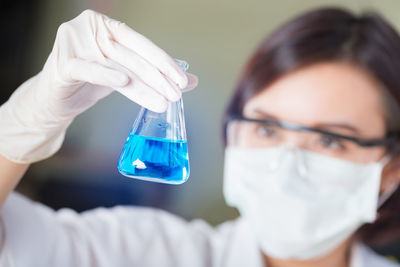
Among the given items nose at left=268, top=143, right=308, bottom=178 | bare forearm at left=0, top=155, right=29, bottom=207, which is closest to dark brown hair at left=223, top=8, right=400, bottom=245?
nose at left=268, top=143, right=308, bottom=178

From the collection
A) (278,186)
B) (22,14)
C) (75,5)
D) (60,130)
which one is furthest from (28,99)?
(22,14)

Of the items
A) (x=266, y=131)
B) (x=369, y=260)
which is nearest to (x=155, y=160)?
(x=266, y=131)

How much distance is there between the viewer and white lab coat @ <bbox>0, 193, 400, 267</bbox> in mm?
895

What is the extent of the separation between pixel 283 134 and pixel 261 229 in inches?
10.9

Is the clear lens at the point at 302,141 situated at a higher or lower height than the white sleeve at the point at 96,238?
higher

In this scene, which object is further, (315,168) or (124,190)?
(124,190)

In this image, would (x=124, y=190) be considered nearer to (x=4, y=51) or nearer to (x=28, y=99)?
(x=4, y=51)

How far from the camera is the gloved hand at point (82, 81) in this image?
0.69 metres

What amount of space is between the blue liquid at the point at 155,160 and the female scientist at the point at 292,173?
38cm

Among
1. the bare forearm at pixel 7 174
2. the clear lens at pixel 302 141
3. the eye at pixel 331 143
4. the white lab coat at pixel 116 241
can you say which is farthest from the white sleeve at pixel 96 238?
the eye at pixel 331 143

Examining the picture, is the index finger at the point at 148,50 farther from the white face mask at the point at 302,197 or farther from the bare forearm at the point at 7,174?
the white face mask at the point at 302,197

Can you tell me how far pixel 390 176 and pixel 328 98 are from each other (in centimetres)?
38

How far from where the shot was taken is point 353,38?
53.9 inches

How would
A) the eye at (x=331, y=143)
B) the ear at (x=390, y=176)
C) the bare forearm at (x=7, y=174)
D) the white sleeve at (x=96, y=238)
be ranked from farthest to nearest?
the ear at (x=390, y=176) < the eye at (x=331, y=143) < the white sleeve at (x=96, y=238) < the bare forearm at (x=7, y=174)
